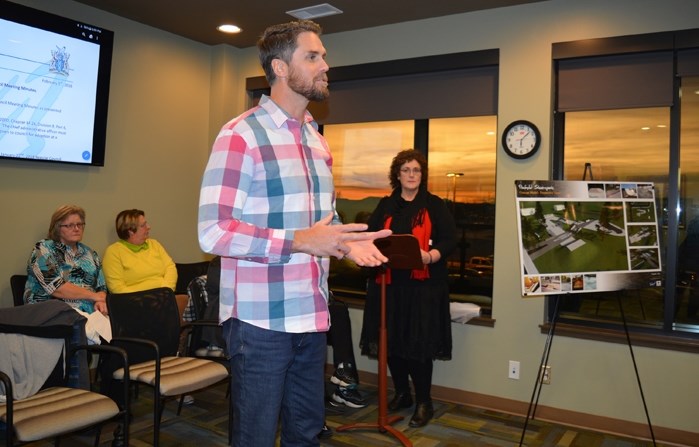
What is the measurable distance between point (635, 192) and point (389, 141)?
7.17 feet

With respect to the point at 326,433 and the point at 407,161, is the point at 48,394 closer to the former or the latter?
the point at 326,433

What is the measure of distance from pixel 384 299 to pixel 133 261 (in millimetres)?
1882

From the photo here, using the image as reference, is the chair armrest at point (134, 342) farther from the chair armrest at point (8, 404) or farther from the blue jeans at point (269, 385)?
the blue jeans at point (269, 385)

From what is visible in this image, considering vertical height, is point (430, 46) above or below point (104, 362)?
above

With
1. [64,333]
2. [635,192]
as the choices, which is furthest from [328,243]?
[635,192]

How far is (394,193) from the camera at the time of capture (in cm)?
381

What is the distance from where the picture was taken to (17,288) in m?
3.61

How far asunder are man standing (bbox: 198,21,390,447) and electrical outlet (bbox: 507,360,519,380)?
8.45 ft

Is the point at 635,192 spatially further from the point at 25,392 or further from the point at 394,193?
the point at 25,392

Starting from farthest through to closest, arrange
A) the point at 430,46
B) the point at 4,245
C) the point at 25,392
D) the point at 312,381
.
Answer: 1. the point at 430,46
2. the point at 4,245
3. the point at 25,392
4. the point at 312,381

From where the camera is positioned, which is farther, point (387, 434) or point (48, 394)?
point (387, 434)

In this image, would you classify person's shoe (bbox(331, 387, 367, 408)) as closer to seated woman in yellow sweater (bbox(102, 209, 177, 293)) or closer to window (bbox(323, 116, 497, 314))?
window (bbox(323, 116, 497, 314))

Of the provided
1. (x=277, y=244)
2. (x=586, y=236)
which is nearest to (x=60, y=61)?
(x=277, y=244)

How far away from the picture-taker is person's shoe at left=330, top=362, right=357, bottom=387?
12.8 ft
